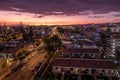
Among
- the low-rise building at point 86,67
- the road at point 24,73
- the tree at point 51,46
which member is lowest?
the road at point 24,73

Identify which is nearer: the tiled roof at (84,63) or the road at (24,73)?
the road at (24,73)

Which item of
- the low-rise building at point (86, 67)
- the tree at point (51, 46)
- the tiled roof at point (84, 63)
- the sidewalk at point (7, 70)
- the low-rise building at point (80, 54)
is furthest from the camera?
the low-rise building at point (80, 54)

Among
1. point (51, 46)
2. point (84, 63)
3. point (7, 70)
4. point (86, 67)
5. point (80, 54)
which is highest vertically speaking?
point (51, 46)

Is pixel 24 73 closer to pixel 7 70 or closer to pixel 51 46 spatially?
pixel 7 70

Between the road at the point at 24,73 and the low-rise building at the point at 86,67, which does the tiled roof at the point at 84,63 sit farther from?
the road at the point at 24,73

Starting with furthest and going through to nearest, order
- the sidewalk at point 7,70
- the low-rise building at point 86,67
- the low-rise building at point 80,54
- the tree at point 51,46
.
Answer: the low-rise building at point 80,54 < the tree at point 51,46 < the sidewalk at point 7,70 < the low-rise building at point 86,67

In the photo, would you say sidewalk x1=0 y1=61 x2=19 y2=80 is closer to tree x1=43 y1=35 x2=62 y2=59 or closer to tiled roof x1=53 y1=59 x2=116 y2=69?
tree x1=43 y1=35 x2=62 y2=59

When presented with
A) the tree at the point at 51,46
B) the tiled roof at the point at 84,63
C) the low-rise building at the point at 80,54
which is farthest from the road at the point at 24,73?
the low-rise building at the point at 80,54

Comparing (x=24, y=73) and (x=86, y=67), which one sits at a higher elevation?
(x=86, y=67)

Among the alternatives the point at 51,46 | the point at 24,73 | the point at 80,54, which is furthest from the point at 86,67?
the point at 80,54

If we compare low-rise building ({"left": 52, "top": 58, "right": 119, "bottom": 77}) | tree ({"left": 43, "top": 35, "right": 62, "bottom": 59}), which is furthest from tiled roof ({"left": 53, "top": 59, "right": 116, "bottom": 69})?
tree ({"left": 43, "top": 35, "right": 62, "bottom": 59})

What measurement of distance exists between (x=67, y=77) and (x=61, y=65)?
143 inches

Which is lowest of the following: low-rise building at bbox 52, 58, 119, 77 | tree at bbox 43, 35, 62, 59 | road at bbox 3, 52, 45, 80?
road at bbox 3, 52, 45, 80

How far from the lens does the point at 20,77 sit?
34.0 metres
